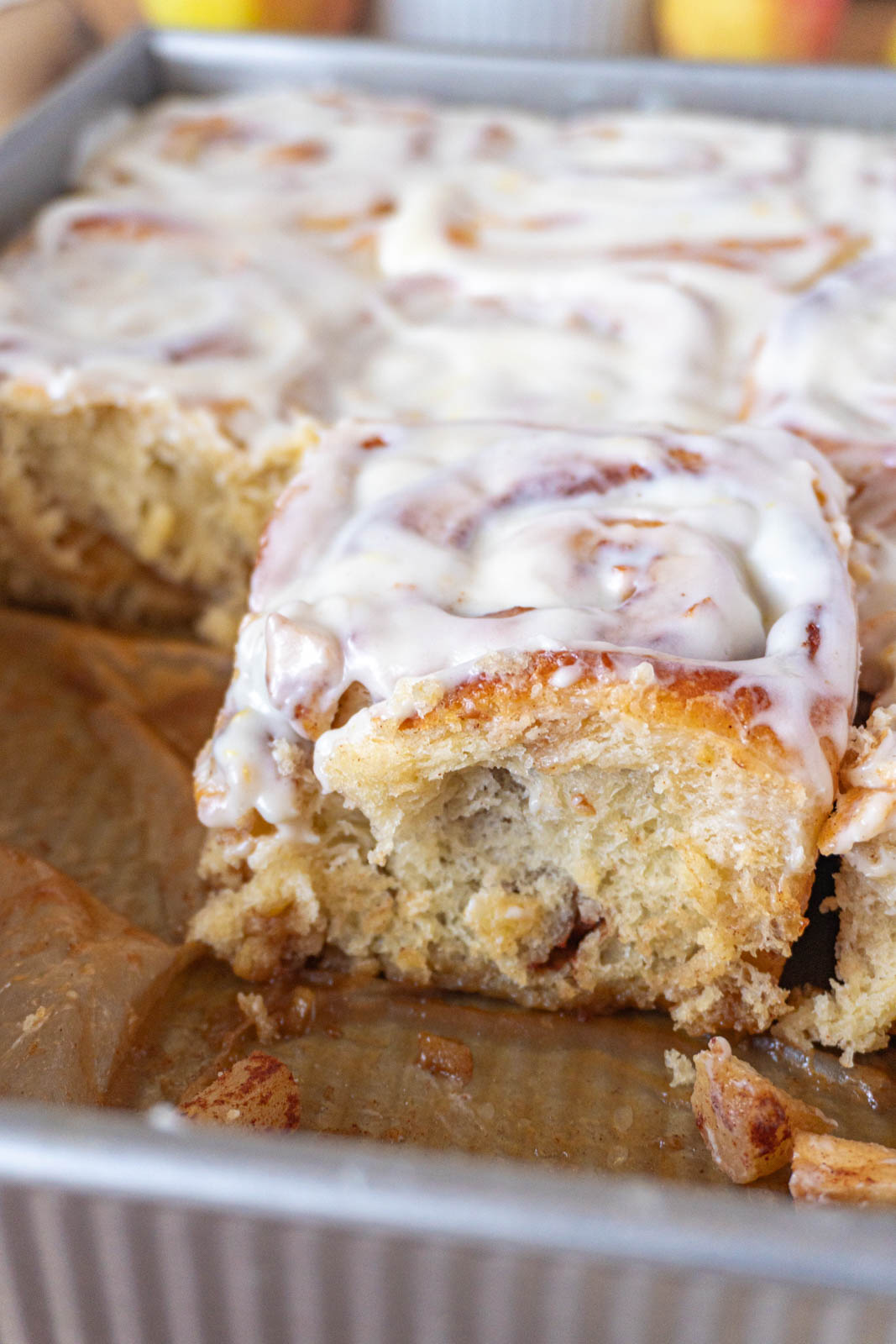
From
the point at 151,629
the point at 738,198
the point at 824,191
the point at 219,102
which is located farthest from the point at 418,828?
the point at 219,102

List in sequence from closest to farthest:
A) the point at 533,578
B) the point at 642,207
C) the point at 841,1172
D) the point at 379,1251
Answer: the point at 379,1251 < the point at 841,1172 < the point at 533,578 < the point at 642,207

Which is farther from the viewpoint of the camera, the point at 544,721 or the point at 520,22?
the point at 520,22

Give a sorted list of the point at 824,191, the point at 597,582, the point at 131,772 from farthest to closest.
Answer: the point at 824,191 → the point at 131,772 → the point at 597,582

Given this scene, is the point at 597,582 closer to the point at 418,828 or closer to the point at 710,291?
the point at 418,828

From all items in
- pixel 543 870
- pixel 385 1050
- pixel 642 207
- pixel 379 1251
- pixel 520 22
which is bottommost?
pixel 385 1050

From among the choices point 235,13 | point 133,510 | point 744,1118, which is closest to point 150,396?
point 133,510

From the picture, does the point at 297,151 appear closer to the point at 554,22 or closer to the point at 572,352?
the point at 572,352
